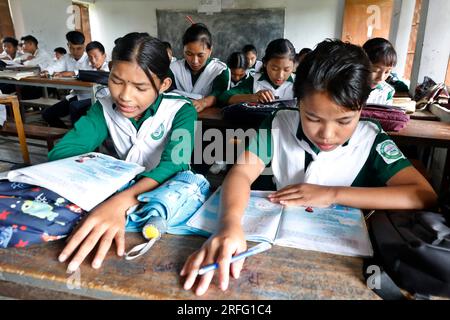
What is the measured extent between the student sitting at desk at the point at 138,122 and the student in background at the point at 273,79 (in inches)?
34.9

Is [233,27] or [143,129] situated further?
[233,27]

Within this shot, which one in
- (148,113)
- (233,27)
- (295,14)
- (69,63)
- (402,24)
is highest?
(295,14)

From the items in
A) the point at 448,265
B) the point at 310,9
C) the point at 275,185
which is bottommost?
the point at 275,185

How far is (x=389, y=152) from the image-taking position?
1120mm

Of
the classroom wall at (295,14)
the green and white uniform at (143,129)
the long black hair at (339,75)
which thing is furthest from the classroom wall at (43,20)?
the long black hair at (339,75)

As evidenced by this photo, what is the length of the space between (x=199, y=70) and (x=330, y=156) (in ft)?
6.05

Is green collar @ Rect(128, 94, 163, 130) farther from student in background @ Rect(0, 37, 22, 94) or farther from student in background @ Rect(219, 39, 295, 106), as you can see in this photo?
student in background @ Rect(0, 37, 22, 94)

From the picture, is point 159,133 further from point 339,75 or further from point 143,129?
point 339,75

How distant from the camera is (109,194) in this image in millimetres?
897

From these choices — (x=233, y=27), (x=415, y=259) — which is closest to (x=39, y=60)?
(x=233, y=27)

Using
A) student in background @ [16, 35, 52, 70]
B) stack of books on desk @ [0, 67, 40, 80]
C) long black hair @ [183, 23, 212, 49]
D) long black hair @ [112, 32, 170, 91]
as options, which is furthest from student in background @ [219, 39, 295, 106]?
student in background @ [16, 35, 52, 70]
